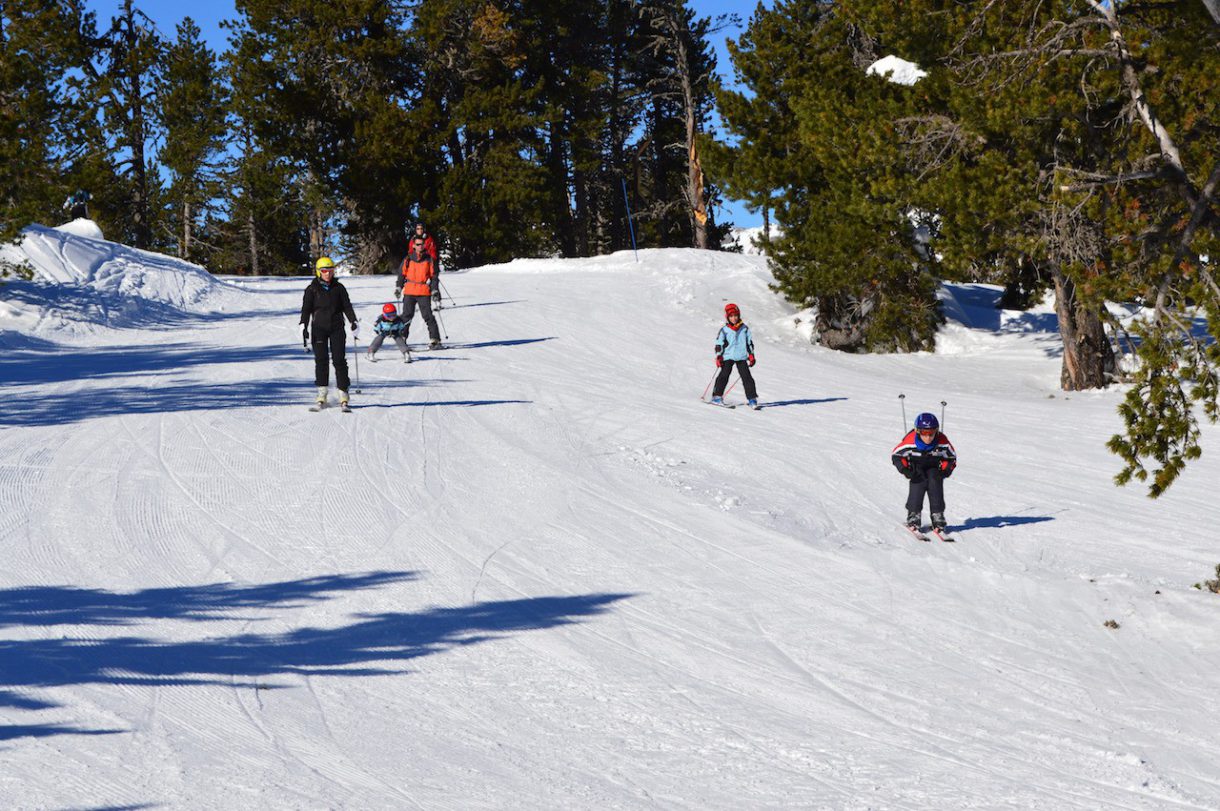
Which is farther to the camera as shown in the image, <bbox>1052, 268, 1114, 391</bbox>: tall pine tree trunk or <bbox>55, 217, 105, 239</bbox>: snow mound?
<bbox>55, 217, 105, 239</bbox>: snow mound

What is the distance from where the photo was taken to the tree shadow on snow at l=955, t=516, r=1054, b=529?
11.4 metres

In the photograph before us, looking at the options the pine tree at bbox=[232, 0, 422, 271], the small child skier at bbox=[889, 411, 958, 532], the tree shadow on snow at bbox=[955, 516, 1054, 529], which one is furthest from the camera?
the pine tree at bbox=[232, 0, 422, 271]

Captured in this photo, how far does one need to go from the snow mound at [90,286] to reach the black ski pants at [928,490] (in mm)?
15352

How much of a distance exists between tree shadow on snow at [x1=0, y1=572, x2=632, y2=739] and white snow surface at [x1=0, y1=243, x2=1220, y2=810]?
3cm

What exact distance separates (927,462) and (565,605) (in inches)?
168

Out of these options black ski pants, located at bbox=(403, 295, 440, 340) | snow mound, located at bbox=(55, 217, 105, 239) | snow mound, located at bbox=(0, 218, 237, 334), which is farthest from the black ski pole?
snow mound, located at bbox=(55, 217, 105, 239)

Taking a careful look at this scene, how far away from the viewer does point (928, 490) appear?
10797 mm

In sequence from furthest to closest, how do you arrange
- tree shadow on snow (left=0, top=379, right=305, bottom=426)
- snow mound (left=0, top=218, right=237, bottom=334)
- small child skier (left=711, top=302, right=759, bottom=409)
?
snow mound (left=0, top=218, right=237, bottom=334)
small child skier (left=711, top=302, right=759, bottom=409)
tree shadow on snow (left=0, top=379, right=305, bottom=426)

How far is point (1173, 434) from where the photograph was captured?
28.7 feet

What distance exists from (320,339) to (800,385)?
8652 mm

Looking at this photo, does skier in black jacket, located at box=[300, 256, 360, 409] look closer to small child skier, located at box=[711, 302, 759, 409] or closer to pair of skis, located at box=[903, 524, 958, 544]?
small child skier, located at box=[711, 302, 759, 409]

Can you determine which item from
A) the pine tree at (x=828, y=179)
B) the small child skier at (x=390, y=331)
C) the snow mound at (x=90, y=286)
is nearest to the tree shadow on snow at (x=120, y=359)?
the small child skier at (x=390, y=331)

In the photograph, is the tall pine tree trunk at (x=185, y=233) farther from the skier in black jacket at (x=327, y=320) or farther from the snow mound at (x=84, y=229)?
the skier in black jacket at (x=327, y=320)

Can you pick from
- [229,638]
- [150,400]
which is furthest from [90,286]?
[229,638]
